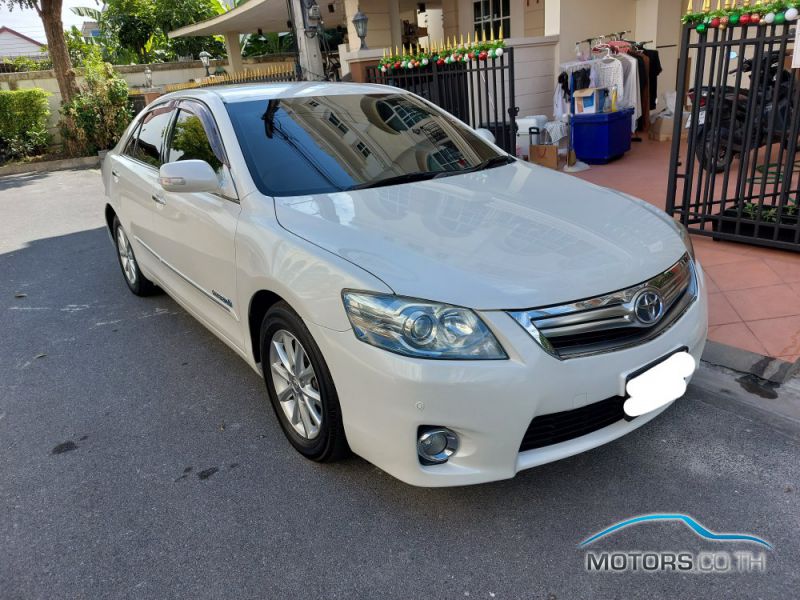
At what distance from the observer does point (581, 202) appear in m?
2.97

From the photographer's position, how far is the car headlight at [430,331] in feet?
7.04

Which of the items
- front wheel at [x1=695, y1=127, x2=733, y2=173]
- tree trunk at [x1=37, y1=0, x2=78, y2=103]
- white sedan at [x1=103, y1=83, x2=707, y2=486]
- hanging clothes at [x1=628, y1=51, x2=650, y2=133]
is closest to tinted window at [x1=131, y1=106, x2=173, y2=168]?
white sedan at [x1=103, y1=83, x2=707, y2=486]

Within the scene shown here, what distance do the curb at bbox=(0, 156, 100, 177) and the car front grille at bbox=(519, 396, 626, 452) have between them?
15197 mm

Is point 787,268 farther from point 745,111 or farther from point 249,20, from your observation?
point 249,20

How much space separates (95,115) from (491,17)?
950 cm

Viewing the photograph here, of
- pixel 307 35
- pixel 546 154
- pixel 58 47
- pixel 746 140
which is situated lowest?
pixel 546 154

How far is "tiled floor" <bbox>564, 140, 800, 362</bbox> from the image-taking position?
3.55 meters

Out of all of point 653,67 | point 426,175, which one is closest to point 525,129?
point 653,67

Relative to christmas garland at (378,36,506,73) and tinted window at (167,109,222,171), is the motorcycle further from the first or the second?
tinted window at (167,109,222,171)

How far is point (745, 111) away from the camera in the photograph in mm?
6195

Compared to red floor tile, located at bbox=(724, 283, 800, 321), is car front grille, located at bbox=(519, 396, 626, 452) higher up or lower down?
higher up

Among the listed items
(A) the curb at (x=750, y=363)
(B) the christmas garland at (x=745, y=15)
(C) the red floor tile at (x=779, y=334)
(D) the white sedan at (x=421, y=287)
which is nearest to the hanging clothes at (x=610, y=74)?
(B) the christmas garland at (x=745, y=15)

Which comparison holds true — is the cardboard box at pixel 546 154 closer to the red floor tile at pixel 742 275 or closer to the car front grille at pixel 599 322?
the red floor tile at pixel 742 275

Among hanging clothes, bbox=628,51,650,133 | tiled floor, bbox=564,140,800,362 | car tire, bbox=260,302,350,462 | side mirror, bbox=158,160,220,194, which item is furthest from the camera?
hanging clothes, bbox=628,51,650,133
